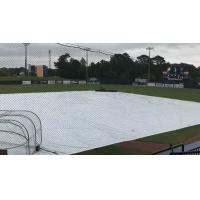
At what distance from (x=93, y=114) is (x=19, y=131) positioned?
57.0 inches

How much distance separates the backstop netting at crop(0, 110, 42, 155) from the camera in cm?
732

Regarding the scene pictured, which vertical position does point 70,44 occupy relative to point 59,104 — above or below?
above

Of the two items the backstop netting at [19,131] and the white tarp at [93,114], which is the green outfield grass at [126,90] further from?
the backstop netting at [19,131]

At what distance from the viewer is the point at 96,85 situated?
305 inches

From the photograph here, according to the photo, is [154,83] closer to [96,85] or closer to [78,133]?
[96,85]

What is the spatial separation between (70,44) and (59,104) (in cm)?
123

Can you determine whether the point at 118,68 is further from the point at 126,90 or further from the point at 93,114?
the point at 93,114

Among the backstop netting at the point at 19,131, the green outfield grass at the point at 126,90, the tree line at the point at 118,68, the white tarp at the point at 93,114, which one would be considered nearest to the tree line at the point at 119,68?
the tree line at the point at 118,68

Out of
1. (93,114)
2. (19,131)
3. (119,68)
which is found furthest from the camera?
(93,114)

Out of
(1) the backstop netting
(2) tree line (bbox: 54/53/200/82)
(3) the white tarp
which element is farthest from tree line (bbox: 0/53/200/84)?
(1) the backstop netting

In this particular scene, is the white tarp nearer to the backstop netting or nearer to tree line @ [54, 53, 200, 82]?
the backstop netting

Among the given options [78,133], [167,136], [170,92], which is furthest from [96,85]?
[167,136]

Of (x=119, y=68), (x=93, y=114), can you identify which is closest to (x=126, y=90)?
(x=119, y=68)

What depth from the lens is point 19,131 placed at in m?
7.59
